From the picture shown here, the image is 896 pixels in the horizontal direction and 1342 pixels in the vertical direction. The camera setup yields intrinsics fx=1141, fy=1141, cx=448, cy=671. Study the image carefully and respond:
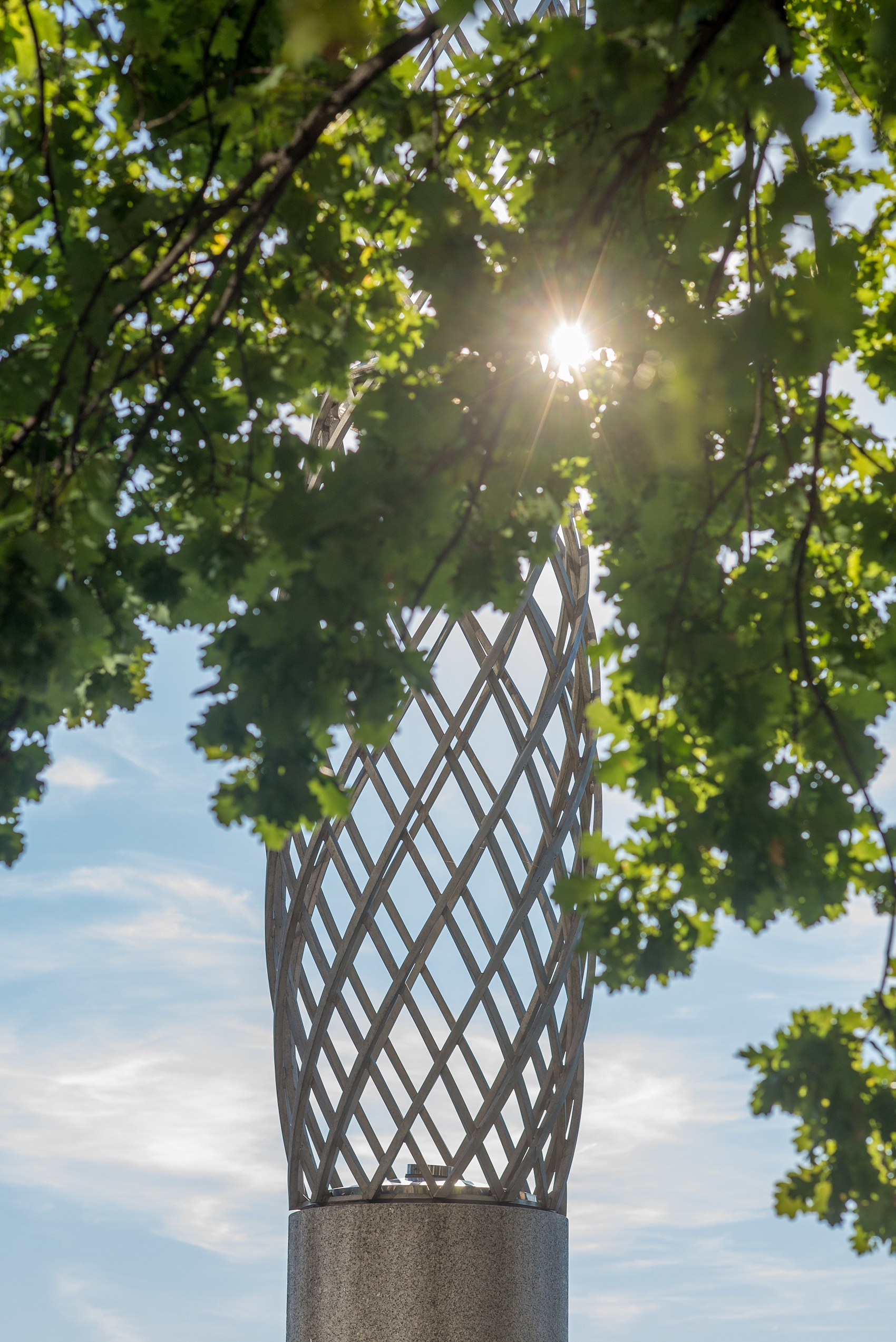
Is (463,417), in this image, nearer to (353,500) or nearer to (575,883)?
(353,500)

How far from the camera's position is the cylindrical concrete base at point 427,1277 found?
18.5 feet

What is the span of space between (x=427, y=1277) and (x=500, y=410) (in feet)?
16.3

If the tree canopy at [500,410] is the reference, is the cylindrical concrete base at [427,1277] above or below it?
below

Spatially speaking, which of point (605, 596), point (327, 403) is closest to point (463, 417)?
point (605, 596)

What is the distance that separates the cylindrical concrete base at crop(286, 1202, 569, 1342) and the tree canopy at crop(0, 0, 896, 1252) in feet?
13.3

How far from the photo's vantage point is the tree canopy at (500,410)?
178cm

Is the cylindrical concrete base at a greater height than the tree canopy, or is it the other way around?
the tree canopy

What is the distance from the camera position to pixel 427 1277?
18.6 ft

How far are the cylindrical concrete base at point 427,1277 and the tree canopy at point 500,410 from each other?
4.06 m

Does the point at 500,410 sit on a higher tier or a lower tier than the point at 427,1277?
higher

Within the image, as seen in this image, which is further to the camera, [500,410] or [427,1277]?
[427,1277]

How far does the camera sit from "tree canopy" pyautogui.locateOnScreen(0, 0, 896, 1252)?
5.85 ft

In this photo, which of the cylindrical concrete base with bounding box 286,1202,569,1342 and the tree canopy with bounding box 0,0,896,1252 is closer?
the tree canopy with bounding box 0,0,896,1252

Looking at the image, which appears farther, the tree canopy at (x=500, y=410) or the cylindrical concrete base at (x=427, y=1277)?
the cylindrical concrete base at (x=427, y=1277)
